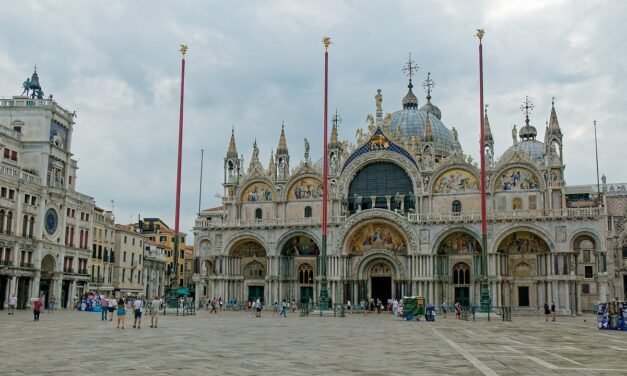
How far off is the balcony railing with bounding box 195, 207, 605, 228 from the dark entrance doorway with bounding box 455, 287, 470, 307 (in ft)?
20.8

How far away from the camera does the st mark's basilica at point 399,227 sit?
5716 cm

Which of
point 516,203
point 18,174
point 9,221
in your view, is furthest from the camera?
point 516,203

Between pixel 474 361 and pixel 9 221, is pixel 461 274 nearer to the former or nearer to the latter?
pixel 9 221

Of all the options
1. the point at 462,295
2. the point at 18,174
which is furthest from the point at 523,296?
the point at 18,174

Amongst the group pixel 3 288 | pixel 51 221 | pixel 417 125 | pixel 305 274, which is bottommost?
pixel 3 288

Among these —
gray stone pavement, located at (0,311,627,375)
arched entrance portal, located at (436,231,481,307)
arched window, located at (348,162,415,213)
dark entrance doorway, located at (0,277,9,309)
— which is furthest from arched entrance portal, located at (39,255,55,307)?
arched entrance portal, located at (436,231,481,307)

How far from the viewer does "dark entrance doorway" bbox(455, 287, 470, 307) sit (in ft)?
196

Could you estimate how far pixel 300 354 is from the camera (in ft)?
62.9

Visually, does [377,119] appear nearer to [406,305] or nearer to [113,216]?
[406,305]

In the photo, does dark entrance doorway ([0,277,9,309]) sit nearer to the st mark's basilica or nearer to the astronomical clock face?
the astronomical clock face

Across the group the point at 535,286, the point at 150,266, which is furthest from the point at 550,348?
the point at 150,266

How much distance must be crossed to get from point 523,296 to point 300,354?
43.6m

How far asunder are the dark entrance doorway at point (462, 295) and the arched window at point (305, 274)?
14173 millimetres

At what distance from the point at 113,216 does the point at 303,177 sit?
2797 centimetres
